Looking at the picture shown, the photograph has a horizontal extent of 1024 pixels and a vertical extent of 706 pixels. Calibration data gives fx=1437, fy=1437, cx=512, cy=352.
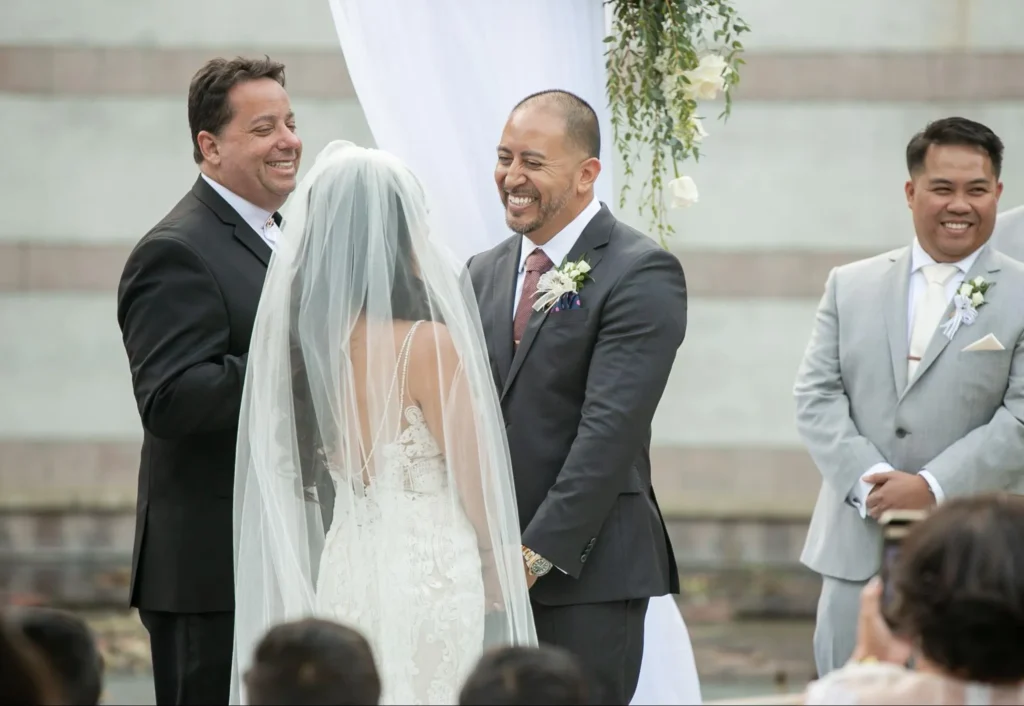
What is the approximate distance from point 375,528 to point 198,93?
1.42 meters

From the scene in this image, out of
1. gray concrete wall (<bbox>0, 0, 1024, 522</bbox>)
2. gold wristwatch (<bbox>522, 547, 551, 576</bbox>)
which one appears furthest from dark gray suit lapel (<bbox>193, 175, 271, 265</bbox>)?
gray concrete wall (<bbox>0, 0, 1024, 522</bbox>)

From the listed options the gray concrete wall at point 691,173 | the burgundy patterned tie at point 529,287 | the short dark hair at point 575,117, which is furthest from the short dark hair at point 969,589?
the gray concrete wall at point 691,173

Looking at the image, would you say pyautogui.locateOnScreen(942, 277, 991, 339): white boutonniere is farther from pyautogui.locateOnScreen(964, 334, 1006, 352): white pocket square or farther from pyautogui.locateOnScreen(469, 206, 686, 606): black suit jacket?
pyautogui.locateOnScreen(469, 206, 686, 606): black suit jacket

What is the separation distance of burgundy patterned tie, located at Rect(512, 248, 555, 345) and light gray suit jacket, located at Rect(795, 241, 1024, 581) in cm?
114

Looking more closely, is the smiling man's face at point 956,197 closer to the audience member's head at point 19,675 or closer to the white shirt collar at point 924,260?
the white shirt collar at point 924,260

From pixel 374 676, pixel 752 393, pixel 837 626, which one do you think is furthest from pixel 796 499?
pixel 374 676

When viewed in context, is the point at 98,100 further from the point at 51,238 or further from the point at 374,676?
the point at 374,676

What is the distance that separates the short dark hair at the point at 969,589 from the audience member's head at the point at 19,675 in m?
1.30

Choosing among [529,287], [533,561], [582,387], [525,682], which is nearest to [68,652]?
[525,682]

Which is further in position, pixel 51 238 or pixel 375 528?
pixel 51 238

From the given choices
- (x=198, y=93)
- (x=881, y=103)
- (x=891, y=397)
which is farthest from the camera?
(x=881, y=103)

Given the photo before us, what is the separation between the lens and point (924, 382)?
4.42 metres

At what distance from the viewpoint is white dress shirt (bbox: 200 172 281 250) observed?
3922 millimetres

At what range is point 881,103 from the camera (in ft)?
31.4
